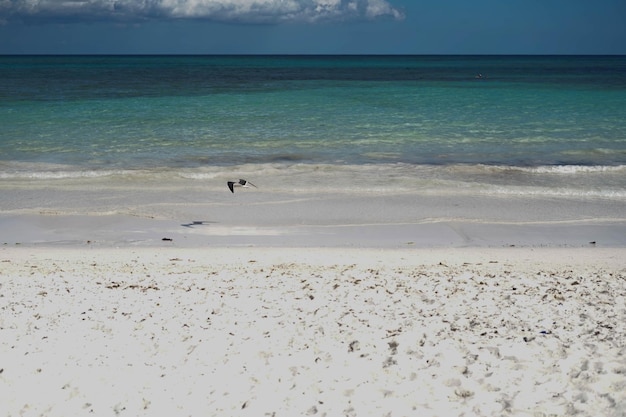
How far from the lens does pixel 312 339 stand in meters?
6.11

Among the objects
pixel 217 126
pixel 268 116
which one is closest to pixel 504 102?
pixel 268 116

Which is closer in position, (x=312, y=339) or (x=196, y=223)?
(x=312, y=339)

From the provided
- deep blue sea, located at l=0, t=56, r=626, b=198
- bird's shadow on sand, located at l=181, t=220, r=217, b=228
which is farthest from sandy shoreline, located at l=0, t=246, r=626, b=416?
deep blue sea, located at l=0, t=56, r=626, b=198

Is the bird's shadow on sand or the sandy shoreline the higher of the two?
the sandy shoreline

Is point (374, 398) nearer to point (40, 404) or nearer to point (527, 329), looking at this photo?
point (527, 329)

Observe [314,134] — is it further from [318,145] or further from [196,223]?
[196,223]

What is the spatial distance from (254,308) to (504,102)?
29.6 meters

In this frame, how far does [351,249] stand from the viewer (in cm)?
983

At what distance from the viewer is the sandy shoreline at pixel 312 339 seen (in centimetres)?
512

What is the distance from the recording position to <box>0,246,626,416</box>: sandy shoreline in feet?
16.8

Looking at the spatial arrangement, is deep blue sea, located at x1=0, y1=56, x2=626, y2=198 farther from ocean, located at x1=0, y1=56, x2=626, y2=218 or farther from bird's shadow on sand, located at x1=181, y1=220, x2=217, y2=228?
bird's shadow on sand, located at x1=181, y1=220, x2=217, y2=228

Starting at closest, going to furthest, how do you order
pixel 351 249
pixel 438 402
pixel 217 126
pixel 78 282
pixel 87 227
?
pixel 438 402 → pixel 78 282 → pixel 351 249 → pixel 87 227 → pixel 217 126

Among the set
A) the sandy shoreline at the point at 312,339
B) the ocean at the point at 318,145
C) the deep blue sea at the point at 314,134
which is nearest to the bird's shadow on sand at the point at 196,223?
the sandy shoreline at the point at 312,339

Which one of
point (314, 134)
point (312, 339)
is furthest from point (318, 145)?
point (312, 339)
